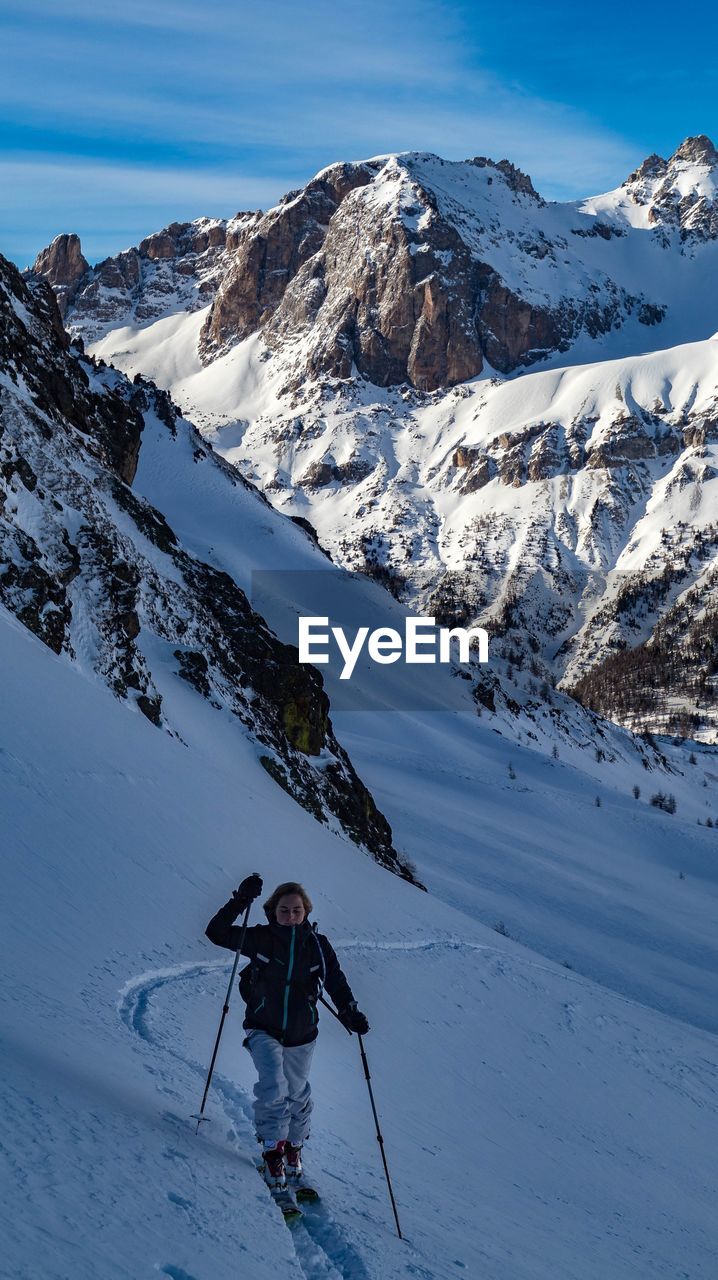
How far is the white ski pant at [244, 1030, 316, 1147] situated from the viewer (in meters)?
5.45

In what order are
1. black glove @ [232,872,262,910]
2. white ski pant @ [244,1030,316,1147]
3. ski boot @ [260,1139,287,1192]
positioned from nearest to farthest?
1. ski boot @ [260,1139,287,1192]
2. white ski pant @ [244,1030,316,1147]
3. black glove @ [232,872,262,910]

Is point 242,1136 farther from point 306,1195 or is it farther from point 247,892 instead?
point 247,892

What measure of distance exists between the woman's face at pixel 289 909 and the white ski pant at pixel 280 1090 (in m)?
0.64

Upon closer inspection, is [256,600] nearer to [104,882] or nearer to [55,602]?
[55,602]

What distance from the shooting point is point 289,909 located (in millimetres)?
5688

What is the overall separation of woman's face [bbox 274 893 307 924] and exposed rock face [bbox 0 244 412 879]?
12.3 meters

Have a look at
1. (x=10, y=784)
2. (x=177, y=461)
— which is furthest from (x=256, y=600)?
(x=10, y=784)

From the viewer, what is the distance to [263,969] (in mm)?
5727

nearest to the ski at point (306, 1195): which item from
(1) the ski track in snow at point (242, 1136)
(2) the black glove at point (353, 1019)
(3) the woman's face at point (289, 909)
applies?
(1) the ski track in snow at point (242, 1136)

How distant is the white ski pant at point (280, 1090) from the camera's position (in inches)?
214

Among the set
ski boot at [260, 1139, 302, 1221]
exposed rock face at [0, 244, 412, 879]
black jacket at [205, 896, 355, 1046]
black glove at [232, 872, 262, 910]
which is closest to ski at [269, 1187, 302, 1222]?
ski boot at [260, 1139, 302, 1221]

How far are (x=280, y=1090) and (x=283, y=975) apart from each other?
1.99 feet

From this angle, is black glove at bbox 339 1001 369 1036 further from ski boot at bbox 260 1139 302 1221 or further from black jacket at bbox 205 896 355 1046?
ski boot at bbox 260 1139 302 1221

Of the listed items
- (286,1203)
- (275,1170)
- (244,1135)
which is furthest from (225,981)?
(286,1203)
